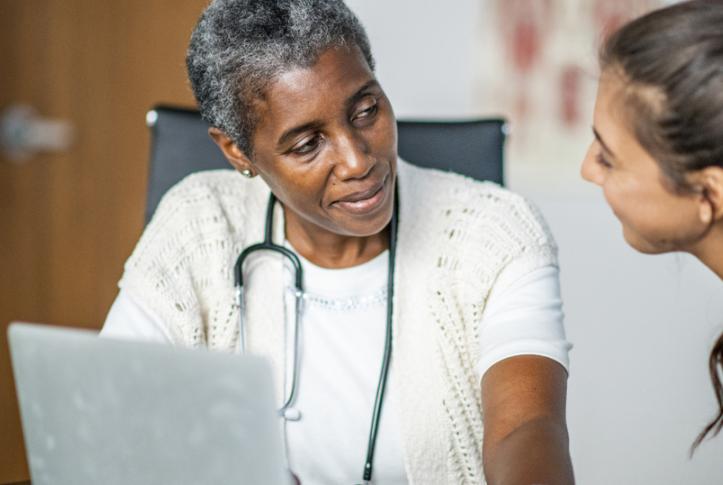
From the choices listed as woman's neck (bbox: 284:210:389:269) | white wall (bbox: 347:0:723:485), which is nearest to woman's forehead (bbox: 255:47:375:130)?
woman's neck (bbox: 284:210:389:269)

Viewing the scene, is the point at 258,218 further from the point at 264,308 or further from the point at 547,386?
the point at 547,386

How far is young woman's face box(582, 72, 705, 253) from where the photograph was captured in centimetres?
91

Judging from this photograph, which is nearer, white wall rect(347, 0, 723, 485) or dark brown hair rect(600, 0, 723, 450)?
dark brown hair rect(600, 0, 723, 450)

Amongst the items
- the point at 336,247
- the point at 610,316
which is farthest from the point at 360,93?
the point at 610,316

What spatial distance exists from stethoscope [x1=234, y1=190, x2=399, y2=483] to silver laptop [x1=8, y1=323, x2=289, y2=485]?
50cm

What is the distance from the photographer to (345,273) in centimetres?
135

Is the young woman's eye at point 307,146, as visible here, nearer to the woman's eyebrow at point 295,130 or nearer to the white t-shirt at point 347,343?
the woman's eyebrow at point 295,130

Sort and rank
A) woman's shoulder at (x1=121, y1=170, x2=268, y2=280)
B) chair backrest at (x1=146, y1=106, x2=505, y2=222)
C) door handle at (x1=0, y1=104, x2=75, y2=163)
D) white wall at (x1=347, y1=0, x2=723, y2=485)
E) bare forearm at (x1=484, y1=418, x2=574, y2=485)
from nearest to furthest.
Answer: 1. bare forearm at (x1=484, y1=418, x2=574, y2=485)
2. woman's shoulder at (x1=121, y1=170, x2=268, y2=280)
3. chair backrest at (x1=146, y1=106, x2=505, y2=222)
4. door handle at (x1=0, y1=104, x2=75, y2=163)
5. white wall at (x1=347, y1=0, x2=723, y2=485)

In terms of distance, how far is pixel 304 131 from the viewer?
117 centimetres

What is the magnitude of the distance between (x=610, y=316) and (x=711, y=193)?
4.59ft

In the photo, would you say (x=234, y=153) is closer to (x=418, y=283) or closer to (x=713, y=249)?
(x=418, y=283)

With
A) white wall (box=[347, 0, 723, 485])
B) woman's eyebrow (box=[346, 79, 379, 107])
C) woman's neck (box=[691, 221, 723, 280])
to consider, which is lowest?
white wall (box=[347, 0, 723, 485])

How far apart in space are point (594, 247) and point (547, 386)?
1.21 metres

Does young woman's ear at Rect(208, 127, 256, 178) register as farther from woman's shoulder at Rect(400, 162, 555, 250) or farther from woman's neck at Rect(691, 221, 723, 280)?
woman's neck at Rect(691, 221, 723, 280)
